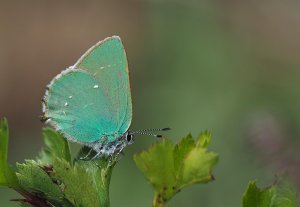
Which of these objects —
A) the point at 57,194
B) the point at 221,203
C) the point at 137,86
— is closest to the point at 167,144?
the point at 57,194

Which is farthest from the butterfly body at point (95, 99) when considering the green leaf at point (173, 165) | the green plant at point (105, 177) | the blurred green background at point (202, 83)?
the blurred green background at point (202, 83)

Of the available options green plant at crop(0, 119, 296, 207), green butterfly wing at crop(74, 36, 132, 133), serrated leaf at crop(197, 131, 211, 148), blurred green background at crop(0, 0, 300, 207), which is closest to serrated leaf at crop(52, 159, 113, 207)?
green plant at crop(0, 119, 296, 207)

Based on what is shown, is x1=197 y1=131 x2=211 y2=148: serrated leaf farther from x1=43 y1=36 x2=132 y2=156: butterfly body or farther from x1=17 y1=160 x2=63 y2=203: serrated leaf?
x1=43 y1=36 x2=132 y2=156: butterfly body

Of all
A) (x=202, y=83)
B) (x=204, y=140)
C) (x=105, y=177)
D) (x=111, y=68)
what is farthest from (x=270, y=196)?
(x=202, y=83)

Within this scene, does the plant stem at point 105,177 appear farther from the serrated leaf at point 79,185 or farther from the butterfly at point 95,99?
the butterfly at point 95,99

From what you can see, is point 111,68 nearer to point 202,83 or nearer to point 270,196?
point 270,196

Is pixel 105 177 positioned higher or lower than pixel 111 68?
lower

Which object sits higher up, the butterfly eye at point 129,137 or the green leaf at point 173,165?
the green leaf at point 173,165
